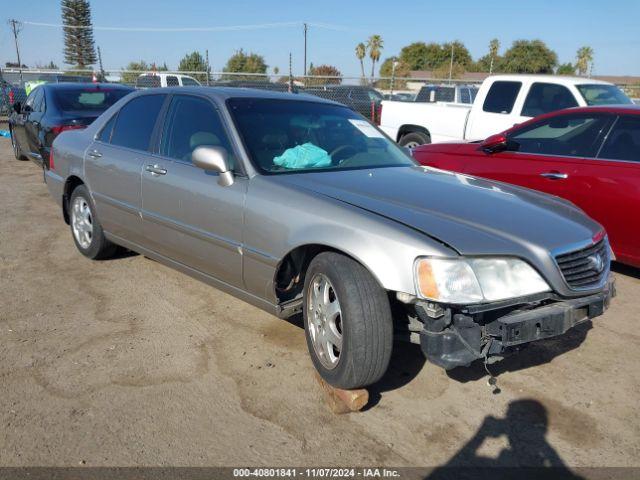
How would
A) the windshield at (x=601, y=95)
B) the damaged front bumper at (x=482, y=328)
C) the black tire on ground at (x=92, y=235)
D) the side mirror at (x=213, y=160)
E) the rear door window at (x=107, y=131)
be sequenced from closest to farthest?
the damaged front bumper at (x=482, y=328) → the side mirror at (x=213, y=160) → the rear door window at (x=107, y=131) → the black tire on ground at (x=92, y=235) → the windshield at (x=601, y=95)

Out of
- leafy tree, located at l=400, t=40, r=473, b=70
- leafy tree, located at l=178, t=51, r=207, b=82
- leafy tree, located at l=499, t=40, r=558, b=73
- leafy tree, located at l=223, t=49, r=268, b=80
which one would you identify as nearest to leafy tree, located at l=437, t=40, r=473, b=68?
leafy tree, located at l=400, t=40, r=473, b=70

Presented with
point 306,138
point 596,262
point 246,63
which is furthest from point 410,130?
point 246,63

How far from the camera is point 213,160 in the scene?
3449mm

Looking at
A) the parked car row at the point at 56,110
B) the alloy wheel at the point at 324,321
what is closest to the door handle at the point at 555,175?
the alloy wheel at the point at 324,321

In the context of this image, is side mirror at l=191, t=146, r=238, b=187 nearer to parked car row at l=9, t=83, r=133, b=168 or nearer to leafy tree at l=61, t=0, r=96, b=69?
parked car row at l=9, t=83, r=133, b=168

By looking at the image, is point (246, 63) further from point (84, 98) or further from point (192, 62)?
point (84, 98)

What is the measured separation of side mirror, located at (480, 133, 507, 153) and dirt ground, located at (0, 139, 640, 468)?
1.86 metres

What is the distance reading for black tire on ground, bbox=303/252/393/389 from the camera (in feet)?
9.10

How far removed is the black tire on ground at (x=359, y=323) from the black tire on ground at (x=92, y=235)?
9.38 feet

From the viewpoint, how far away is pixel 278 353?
3.59 metres

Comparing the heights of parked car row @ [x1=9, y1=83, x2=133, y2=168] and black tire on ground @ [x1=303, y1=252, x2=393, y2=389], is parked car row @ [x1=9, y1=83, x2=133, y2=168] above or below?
above

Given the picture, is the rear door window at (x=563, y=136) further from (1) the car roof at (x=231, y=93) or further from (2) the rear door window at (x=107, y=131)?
(2) the rear door window at (x=107, y=131)

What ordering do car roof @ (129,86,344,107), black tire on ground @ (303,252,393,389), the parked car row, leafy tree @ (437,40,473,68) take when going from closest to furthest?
black tire on ground @ (303,252,393,389) < car roof @ (129,86,344,107) < the parked car row < leafy tree @ (437,40,473,68)

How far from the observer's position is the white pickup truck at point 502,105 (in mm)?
8391
